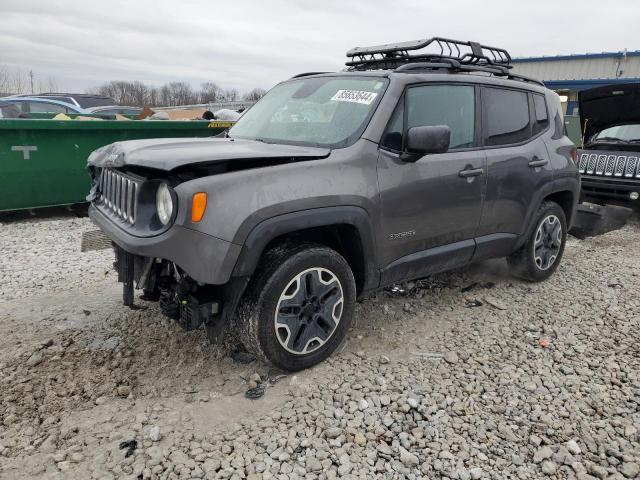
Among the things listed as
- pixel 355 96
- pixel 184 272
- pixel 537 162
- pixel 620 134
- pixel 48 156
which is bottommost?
pixel 184 272

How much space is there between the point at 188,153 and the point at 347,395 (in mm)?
1674

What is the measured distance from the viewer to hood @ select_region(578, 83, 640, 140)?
23.7 ft

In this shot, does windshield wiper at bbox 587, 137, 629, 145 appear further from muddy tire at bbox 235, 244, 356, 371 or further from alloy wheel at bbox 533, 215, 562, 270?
muddy tire at bbox 235, 244, 356, 371

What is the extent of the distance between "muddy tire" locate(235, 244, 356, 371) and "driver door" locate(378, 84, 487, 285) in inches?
16.4

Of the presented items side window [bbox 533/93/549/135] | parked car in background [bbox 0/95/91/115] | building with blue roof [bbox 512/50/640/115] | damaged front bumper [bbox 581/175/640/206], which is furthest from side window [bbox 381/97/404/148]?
building with blue roof [bbox 512/50/640/115]

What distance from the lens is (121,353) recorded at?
10.9 feet

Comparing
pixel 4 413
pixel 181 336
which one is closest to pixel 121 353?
pixel 181 336

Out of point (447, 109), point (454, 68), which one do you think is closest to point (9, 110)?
point (454, 68)

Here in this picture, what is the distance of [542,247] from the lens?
15.6 ft

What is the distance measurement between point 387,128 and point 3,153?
217 inches

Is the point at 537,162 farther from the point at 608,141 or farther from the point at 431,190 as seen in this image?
the point at 608,141

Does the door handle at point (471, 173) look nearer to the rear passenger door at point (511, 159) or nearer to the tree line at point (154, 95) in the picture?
the rear passenger door at point (511, 159)

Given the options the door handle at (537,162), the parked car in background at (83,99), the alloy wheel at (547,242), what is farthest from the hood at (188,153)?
the parked car in background at (83,99)

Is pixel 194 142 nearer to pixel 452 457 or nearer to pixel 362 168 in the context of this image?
pixel 362 168
